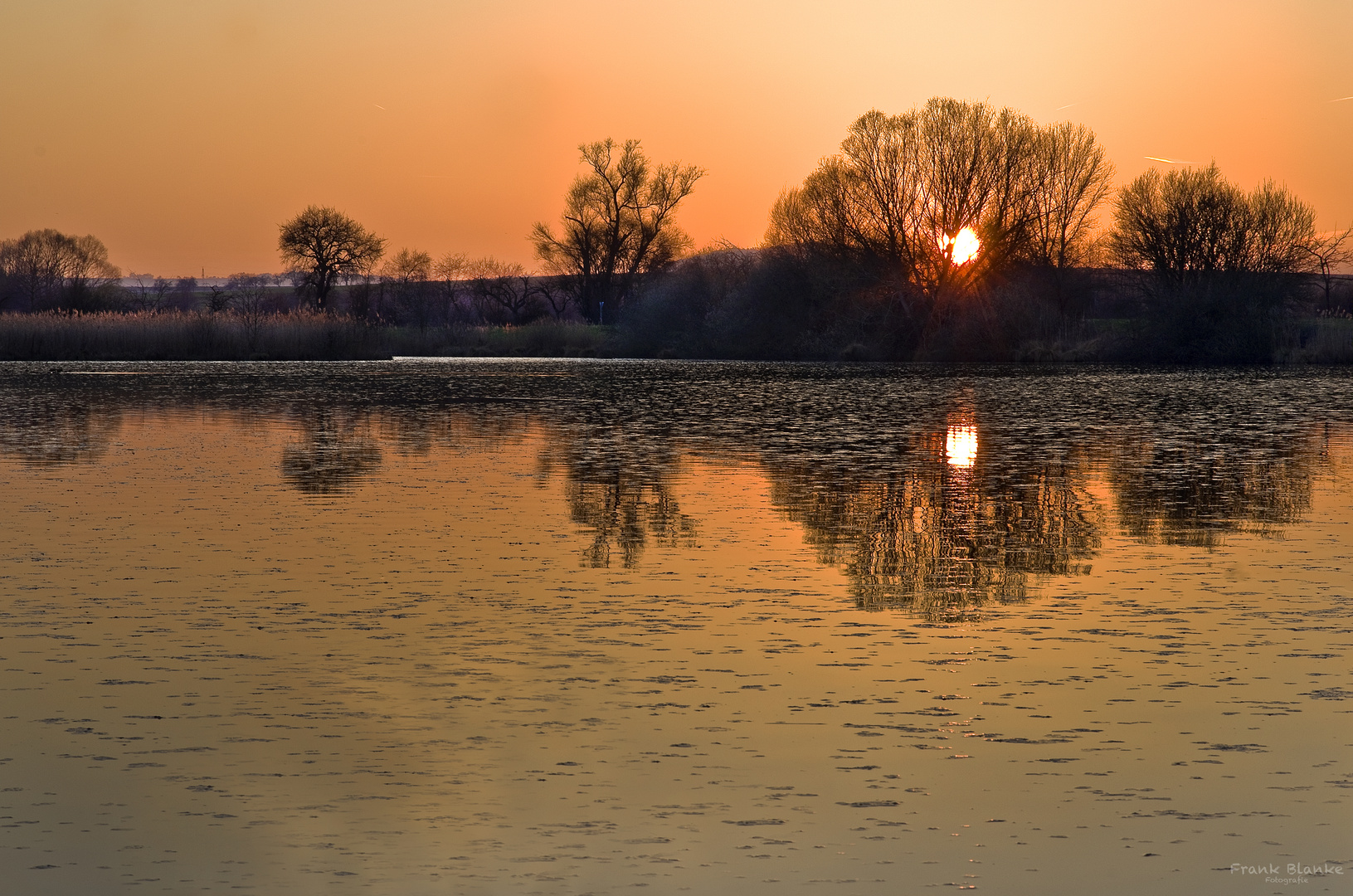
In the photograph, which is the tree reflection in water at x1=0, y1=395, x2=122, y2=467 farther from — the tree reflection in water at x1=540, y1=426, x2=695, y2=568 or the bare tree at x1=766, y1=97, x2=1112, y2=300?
the bare tree at x1=766, y1=97, x2=1112, y2=300

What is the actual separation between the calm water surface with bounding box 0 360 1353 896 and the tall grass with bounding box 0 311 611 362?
35070 millimetres

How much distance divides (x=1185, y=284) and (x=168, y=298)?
75891mm

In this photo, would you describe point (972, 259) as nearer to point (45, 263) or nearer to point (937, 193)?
point (937, 193)

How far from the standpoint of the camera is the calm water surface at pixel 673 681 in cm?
373

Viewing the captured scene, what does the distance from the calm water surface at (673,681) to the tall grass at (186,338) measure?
115ft

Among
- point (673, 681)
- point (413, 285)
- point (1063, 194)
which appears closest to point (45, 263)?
point (413, 285)

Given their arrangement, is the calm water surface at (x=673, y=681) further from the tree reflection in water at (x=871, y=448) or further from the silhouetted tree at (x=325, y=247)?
the silhouetted tree at (x=325, y=247)

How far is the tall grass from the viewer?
4559 cm

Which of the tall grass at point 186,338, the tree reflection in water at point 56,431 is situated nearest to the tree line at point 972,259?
the tall grass at point 186,338

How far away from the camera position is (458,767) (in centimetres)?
434

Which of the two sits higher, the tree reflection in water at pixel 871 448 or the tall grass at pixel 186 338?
the tall grass at pixel 186 338

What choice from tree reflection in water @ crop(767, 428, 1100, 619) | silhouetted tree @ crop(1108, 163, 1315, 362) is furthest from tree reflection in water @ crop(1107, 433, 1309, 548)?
silhouetted tree @ crop(1108, 163, 1315, 362)

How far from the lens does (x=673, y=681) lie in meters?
5.39

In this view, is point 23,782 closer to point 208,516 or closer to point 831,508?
point 208,516
